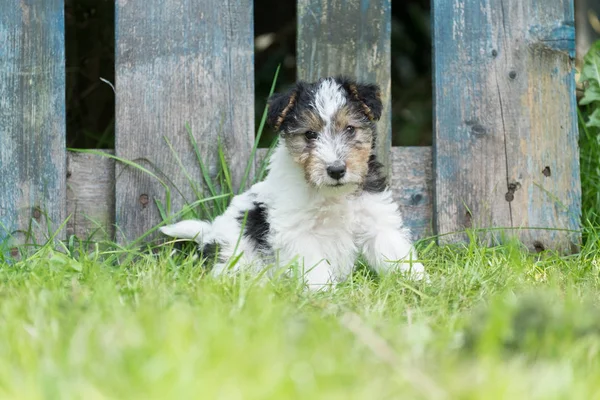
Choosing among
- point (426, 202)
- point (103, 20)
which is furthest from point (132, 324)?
point (103, 20)

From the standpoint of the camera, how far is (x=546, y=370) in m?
2.16

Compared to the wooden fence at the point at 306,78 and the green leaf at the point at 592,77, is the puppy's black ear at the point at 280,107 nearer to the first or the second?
the wooden fence at the point at 306,78

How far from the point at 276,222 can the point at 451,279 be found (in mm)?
1087

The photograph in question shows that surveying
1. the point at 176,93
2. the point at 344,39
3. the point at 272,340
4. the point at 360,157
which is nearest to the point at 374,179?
the point at 360,157

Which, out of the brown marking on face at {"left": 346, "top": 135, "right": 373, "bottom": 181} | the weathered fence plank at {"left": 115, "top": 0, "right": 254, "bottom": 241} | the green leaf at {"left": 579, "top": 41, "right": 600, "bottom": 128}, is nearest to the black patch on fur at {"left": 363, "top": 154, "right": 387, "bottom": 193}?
the brown marking on face at {"left": 346, "top": 135, "right": 373, "bottom": 181}

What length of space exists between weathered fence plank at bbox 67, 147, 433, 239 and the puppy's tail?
1.54ft

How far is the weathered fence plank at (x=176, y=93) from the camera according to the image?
486 centimetres

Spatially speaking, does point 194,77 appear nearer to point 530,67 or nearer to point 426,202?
point 426,202

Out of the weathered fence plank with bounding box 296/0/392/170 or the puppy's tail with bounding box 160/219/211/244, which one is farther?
the weathered fence plank with bounding box 296/0/392/170

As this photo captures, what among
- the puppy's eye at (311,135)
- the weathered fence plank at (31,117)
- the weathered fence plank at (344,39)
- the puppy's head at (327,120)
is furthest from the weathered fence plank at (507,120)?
the weathered fence plank at (31,117)

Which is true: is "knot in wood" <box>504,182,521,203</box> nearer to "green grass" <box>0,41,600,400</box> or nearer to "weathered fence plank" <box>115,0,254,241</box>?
"green grass" <box>0,41,600,400</box>

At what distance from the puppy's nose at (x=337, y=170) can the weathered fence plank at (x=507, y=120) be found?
3.54 ft

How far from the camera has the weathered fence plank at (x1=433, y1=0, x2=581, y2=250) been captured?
498 cm

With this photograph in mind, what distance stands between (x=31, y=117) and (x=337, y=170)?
6.54ft
